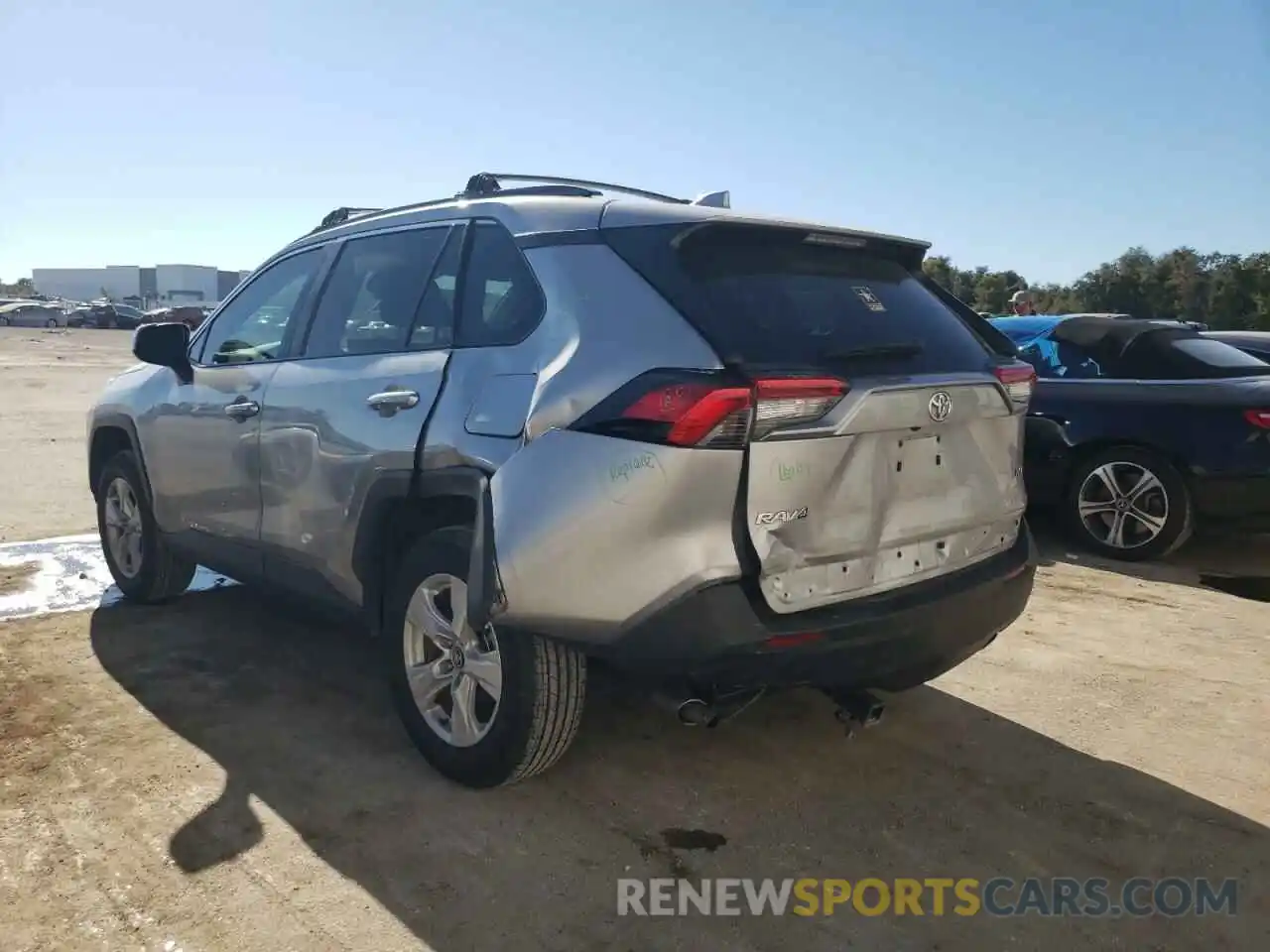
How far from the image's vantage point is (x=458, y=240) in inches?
136

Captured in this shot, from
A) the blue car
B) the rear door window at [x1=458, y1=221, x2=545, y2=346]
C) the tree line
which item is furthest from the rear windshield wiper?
the tree line

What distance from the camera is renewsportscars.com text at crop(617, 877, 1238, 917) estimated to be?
2.66 metres

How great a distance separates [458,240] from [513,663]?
1.46 metres

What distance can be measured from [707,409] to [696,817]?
1.32m

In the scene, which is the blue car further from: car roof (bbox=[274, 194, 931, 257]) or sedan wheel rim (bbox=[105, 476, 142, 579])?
sedan wheel rim (bbox=[105, 476, 142, 579])

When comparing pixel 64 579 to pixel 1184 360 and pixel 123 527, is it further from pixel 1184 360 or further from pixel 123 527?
pixel 1184 360

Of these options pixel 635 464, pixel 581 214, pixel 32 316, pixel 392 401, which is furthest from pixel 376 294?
pixel 32 316

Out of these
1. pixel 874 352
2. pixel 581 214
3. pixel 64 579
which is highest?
pixel 581 214

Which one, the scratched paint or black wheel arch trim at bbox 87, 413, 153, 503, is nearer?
black wheel arch trim at bbox 87, 413, 153, 503

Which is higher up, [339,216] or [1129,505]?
[339,216]

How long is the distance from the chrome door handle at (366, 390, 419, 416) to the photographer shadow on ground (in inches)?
46.9

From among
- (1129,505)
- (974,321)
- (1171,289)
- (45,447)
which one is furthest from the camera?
(1171,289)

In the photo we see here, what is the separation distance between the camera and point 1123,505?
6398mm

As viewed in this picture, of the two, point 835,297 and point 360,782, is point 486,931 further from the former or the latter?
point 835,297
